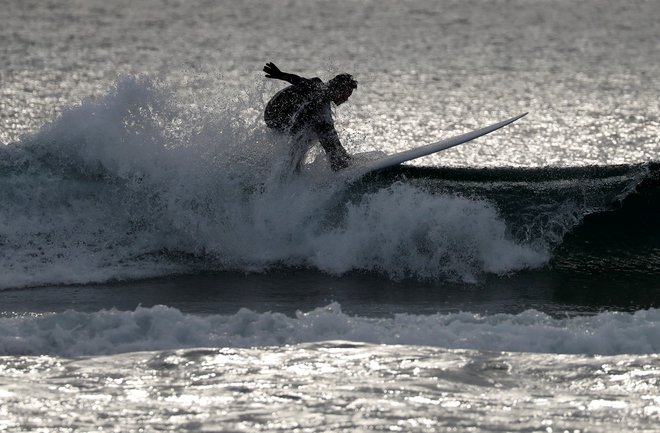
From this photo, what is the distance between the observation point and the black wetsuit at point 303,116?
13.3 meters

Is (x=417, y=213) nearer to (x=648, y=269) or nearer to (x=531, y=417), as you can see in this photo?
(x=648, y=269)

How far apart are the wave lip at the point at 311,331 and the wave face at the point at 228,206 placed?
2.17 meters

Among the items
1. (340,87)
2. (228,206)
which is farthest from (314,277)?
(340,87)

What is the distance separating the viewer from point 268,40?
49.3 m

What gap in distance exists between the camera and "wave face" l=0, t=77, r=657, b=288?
12.7m

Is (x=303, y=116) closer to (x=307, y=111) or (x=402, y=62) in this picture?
(x=307, y=111)

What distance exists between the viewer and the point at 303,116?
13.4 meters

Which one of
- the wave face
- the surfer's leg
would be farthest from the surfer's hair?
the wave face

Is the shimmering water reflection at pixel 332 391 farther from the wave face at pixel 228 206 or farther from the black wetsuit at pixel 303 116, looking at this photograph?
the black wetsuit at pixel 303 116

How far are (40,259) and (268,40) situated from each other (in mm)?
37426

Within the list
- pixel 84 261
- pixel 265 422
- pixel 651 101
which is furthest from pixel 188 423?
pixel 651 101

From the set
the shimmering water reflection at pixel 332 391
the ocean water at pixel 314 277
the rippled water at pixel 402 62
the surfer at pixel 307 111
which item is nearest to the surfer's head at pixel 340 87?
the surfer at pixel 307 111

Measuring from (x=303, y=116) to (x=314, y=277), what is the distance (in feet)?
6.57

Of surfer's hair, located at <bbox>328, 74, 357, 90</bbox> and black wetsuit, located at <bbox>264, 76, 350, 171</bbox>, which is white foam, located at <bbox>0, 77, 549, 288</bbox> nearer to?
black wetsuit, located at <bbox>264, 76, 350, 171</bbox>
